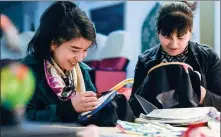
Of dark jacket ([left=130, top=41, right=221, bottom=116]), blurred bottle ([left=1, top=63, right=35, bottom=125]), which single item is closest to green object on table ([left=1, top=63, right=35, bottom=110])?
blurred bottle ([left=1, top=63, right=35, bottom=125])

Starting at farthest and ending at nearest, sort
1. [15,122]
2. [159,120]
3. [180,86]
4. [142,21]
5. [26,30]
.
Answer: [142,21]
[26,30]
[180,86]
[159,120]
[15,122]

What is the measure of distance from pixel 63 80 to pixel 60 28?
109 mm

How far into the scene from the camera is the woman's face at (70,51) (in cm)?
74

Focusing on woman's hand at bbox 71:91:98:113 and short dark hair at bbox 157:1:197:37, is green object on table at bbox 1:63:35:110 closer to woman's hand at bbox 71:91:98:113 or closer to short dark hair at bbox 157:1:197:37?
woman's hand at bbox 71:91:98:113

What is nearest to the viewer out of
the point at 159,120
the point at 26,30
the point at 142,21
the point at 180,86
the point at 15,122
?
the point at 15,122

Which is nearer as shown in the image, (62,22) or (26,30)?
(62,22)

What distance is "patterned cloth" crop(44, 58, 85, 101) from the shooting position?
74 centimetres

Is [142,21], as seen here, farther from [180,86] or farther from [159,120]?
[159,120]

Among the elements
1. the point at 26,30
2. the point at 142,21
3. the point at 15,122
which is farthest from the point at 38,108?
the point at 142,21

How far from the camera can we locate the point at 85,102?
65 cm

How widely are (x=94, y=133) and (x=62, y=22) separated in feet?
1.04

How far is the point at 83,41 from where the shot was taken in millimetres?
748

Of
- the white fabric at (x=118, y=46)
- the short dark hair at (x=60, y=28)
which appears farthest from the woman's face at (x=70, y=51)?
the white fabric at (x=118, y=46)

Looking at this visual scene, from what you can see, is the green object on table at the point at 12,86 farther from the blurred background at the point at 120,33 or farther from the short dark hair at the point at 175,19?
the blurred background at the point at 120,33
